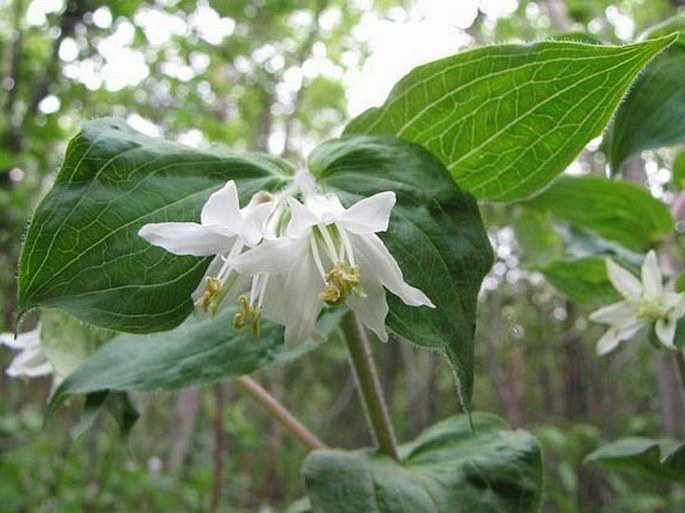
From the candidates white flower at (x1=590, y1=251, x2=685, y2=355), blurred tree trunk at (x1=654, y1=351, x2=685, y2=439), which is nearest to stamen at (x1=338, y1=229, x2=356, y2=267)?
white flower at (x1=590, y1=251, x2=685, y2=355)

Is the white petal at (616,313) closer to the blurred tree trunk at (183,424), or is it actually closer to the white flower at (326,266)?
the white flower at (326,266)

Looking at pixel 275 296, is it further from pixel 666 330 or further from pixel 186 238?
pixel 666 330

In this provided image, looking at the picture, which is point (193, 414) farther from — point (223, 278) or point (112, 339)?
point (223, 278)

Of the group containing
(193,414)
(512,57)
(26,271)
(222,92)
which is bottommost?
(193,414)

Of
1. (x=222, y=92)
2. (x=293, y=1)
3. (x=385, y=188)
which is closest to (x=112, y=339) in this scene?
(x=385, y=188)

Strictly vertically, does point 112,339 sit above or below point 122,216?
below
